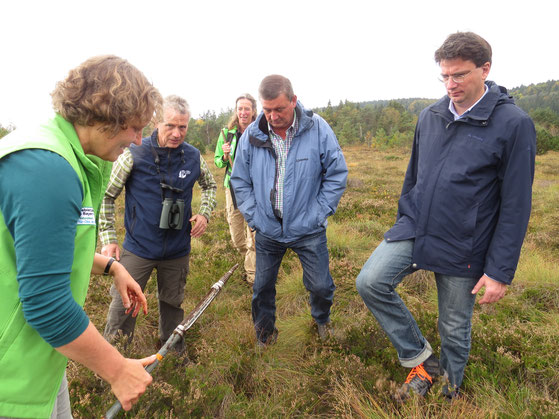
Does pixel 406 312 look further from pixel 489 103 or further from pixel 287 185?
pixel 489 103

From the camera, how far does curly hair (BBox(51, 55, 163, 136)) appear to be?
4.05 ft

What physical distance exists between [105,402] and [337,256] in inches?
148

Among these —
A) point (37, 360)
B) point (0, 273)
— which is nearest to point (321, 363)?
point (37, 360)

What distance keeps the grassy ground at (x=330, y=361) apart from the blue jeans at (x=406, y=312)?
258 millimetres

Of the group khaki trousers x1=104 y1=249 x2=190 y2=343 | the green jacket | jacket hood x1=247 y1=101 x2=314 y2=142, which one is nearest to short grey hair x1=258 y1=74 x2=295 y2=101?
jacket hood x1=247 y1=101 x2=314 y2=142

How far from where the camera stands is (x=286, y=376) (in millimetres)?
2930

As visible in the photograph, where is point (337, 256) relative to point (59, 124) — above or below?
below

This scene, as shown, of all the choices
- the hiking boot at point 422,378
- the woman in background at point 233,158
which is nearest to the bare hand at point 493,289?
the hiking boot at point 422,378

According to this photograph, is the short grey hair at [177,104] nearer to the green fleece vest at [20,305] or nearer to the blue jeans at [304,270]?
the blue jeans at [304,270]

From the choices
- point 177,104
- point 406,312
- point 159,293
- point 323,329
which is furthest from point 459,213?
point 159,293

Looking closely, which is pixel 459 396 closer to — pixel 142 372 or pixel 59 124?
pixel 142 372

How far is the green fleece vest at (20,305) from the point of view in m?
1.08

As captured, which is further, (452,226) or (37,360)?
(452,226)

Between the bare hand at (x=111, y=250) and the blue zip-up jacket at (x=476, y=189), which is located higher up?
the blue zip-up jacket at (x=476, y=189)
